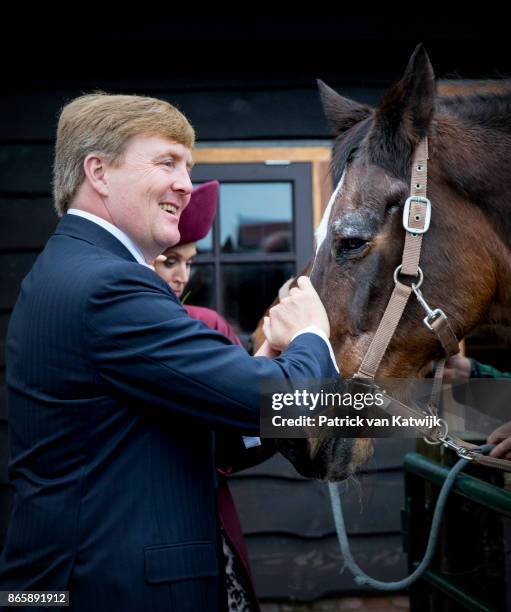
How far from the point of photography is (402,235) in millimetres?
1706

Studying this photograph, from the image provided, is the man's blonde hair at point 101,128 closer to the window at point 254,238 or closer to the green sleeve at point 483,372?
the green sleeve at point 483,372

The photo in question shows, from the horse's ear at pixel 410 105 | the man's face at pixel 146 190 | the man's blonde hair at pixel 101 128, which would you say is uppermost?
the horse's ear at pixel 410 105

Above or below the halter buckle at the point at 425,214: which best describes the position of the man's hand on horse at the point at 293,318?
below

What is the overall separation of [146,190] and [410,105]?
0.66 metres

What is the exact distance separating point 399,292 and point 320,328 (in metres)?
0.31

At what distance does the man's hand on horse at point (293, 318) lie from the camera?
58.4 inches

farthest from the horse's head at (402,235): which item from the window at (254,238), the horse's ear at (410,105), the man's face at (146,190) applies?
the window at (254,238)

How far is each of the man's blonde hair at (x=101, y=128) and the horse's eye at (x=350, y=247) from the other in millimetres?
453

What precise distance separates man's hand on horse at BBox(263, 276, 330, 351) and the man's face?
274mm

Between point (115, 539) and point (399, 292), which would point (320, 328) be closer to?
point (399, 292)

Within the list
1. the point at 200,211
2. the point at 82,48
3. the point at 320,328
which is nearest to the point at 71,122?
the point at 320,328

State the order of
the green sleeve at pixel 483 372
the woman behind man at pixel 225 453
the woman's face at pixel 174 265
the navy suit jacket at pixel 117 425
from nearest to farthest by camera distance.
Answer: the navy suit jacket at pixel 117 425, the woman behind man at pixel 225 453, the green sleeve at pixel 483 372, the woman's face at pixel 174 265

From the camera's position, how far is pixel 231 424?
4.35ft

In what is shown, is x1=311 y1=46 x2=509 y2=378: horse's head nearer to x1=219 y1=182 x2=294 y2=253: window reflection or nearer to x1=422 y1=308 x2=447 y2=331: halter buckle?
x1=422 y1=308 x2=447 y2=331: halter buckle
